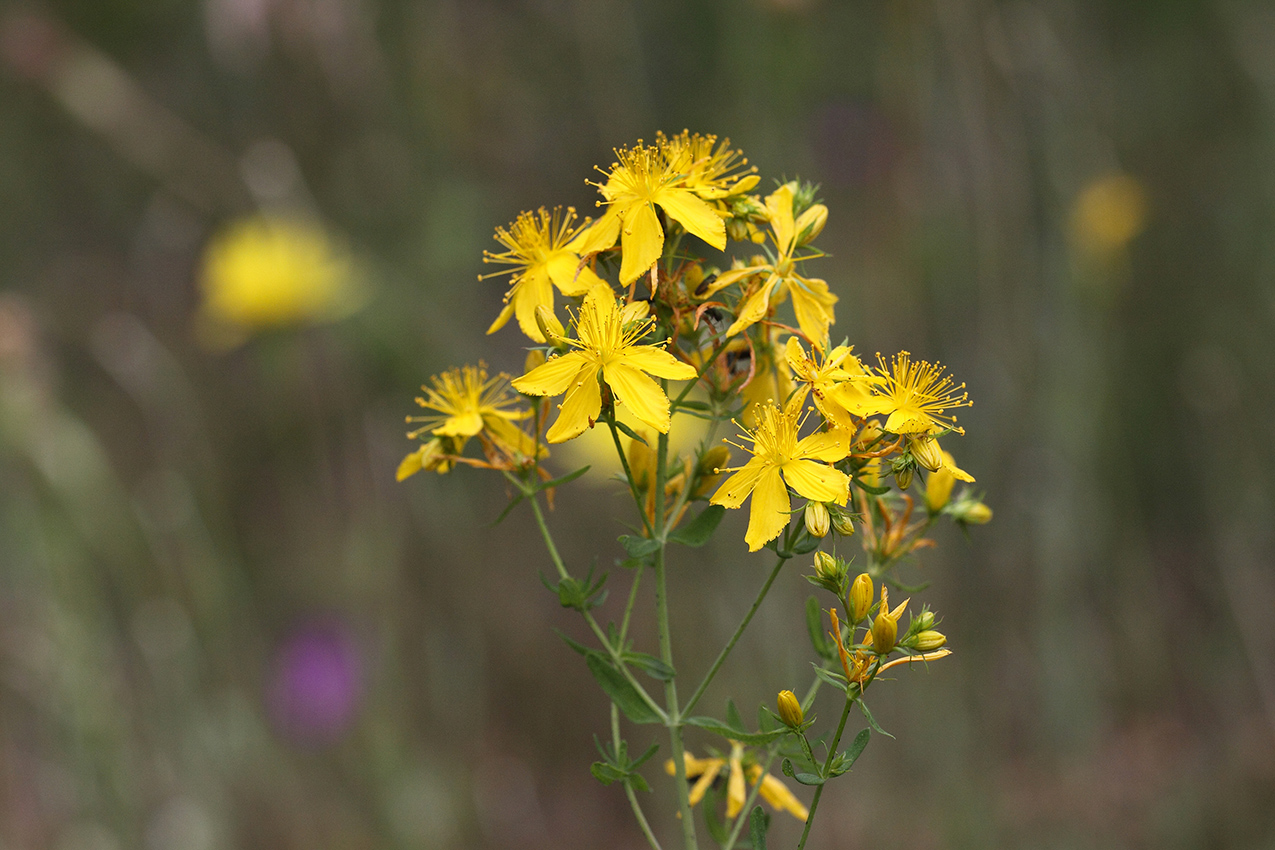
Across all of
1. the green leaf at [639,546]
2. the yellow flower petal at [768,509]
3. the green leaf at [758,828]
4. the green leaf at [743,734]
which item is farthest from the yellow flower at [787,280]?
the green leaf at [758,828]

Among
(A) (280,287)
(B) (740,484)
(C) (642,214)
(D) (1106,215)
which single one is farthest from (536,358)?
(D) (1106,215)

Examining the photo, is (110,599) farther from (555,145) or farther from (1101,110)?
(1101,110)

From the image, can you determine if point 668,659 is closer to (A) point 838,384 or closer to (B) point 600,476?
(A) point 838,384

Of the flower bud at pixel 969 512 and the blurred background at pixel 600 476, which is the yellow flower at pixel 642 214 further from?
the blurred background at pixel 600 476

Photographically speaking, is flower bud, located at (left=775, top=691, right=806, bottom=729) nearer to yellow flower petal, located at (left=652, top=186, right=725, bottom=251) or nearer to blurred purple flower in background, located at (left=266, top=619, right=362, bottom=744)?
yellow flower petal, located at (left=652, top=186, right=725, bottom=251)

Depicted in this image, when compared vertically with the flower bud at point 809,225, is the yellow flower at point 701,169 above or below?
above

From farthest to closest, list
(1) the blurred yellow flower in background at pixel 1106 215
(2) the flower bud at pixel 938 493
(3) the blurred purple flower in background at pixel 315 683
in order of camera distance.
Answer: (3) the blurred purple flower in background at pixel 315 683 < (1) the blurred yellow flower in background at pixel 1106 215 < (2) the flower bud at pixel 938 493

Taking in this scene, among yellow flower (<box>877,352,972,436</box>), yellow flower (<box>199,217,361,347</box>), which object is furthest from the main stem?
yellow flower (<box>199,217,361,347</box>)

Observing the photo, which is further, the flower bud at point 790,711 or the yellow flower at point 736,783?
the yellow flower at point 736,783
